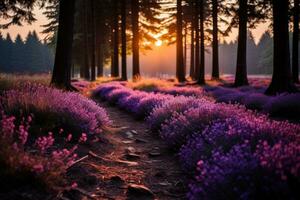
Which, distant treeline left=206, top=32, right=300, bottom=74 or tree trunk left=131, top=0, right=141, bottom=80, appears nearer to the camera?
tree trunk left=131, top=0, right=141, bottom=80

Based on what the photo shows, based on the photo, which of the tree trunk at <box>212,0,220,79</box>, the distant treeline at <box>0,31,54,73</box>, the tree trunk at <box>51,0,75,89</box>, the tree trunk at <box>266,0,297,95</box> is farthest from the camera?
the distant treeline at <box>0,31,54,73</box>

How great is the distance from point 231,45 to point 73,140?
131723 millimetres

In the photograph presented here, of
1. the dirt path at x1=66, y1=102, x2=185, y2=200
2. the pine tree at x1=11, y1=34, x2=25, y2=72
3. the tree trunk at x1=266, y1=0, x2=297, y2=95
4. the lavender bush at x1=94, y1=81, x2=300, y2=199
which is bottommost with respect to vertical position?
the dirt path at x1=66, y1=102, x2=185, y2=200

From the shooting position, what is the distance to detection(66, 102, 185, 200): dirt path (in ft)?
14.6

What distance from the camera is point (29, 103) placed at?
626 cm

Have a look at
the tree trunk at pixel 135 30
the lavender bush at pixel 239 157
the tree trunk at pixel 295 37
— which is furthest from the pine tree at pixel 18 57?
the lavender bush at pixel 239 157

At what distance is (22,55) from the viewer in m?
92.1

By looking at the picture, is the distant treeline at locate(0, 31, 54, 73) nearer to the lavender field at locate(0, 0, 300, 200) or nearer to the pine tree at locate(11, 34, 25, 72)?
the pine tree at locate(11, 34, 25, 72)

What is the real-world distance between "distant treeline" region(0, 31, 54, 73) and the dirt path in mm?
87051

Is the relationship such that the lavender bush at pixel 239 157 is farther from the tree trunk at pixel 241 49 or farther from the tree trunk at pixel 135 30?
the tree trunk at pixel 135 30

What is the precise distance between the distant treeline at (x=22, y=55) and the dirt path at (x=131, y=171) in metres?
87.1

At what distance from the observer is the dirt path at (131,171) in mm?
4457

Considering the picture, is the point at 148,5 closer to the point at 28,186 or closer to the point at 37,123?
the point at 37,123

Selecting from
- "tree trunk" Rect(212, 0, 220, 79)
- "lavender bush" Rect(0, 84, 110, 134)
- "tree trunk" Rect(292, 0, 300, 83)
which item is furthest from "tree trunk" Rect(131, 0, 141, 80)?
"lavender bush" Rect(0, 84, 110, 134)
